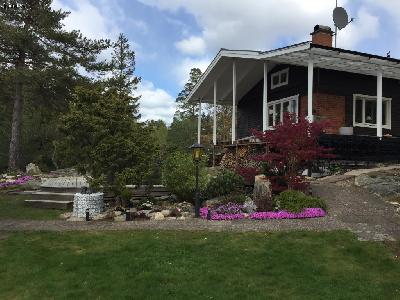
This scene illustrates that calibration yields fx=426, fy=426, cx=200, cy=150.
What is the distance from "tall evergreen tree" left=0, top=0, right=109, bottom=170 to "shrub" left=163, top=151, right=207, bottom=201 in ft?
44.8

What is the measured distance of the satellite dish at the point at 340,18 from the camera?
2042 centimetres

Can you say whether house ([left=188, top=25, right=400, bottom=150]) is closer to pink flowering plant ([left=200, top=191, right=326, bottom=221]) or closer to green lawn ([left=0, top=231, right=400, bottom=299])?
pink flowering plant ([left=200, top=191, right=326, bottom=221])

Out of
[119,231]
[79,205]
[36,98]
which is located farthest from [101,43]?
[119,231]

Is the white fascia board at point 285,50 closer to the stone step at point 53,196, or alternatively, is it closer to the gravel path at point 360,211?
the gravel path at point 360,211

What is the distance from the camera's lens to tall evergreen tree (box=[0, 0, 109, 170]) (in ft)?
76.7

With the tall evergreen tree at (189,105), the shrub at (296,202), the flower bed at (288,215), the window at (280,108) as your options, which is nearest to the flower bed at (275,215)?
the flower bed at (288,215)

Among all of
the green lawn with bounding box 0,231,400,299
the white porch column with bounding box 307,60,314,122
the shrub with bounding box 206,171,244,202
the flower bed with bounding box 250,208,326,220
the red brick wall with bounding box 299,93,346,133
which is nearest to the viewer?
the green lawn with bounding box 0,231,400,299

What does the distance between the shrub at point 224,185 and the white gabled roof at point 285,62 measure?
543 centimetres

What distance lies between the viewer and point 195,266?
6.92 meters

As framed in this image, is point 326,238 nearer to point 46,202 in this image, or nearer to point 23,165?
point 46,202

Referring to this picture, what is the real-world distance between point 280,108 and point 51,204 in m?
11.9

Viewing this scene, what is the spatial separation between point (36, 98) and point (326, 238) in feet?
72.9

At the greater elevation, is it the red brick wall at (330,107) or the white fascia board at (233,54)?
the white fascia board at (233,54)

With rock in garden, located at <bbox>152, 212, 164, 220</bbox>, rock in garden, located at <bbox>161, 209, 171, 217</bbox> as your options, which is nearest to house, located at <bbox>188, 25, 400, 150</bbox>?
rock in garden, located at <bbox>161, 209, 171, 217</bbox>
